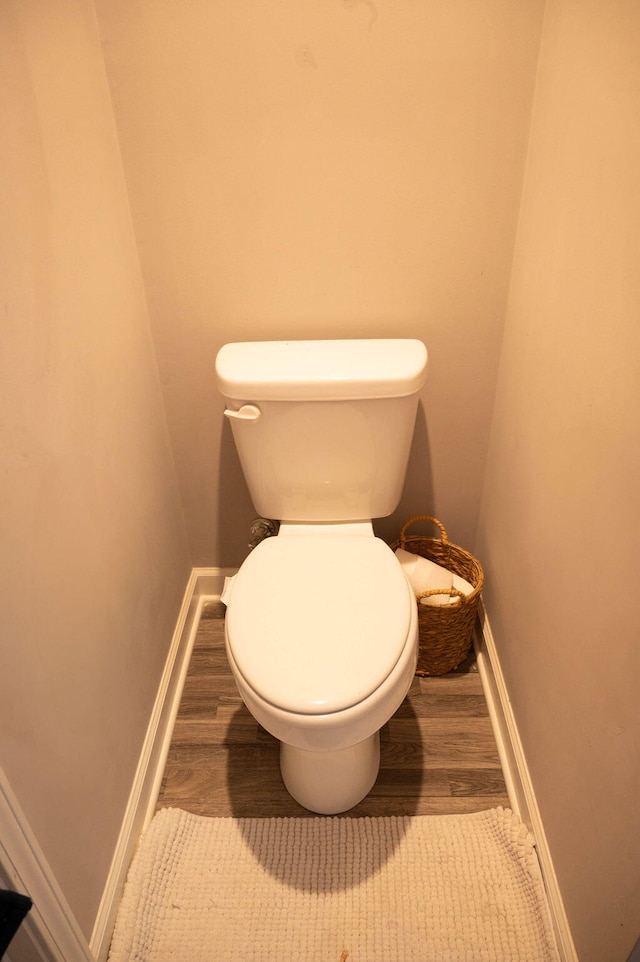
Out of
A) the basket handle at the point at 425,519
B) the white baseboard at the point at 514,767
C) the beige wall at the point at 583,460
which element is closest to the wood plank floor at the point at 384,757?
the white baseboard at the point at 514,767

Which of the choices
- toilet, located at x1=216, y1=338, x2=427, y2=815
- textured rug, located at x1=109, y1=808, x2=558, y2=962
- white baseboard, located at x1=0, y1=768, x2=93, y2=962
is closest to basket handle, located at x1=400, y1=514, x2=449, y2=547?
toilet, located at x1=216, y1=338, x2=427, y2=815

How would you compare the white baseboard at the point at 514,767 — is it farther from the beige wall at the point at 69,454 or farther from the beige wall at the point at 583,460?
the beige wall at the point at 69,454

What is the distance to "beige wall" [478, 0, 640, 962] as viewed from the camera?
74 centimetres

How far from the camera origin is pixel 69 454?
0.90 metres

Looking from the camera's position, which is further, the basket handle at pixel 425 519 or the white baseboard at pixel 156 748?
the basket handle at pixel 425 519

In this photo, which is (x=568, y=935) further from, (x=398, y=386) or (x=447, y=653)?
(x=398, y=386)

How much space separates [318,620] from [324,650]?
0.21 feet

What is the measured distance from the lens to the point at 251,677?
3.12 ft

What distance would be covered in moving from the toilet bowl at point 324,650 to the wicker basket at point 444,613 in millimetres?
256

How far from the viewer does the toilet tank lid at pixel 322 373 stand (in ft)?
3.70

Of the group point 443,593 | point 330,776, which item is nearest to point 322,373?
point 443,593

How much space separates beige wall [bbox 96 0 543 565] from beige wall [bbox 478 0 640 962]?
10cm

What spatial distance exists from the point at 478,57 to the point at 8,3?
74 cm

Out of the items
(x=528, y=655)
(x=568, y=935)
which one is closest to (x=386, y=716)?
(x=528, y=655)
